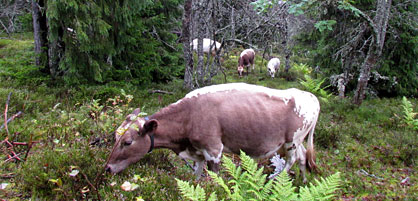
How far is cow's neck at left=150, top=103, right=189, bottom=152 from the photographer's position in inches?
177

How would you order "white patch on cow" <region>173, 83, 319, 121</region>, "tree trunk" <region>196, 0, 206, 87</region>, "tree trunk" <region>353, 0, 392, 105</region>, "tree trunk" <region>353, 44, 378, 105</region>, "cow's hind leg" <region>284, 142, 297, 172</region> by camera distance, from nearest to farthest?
"white patch on cow" <region>173, 83, 319, 121</region> → "cow's hind leg" <region>284, 142, 297, 172</region> → "tree trunk" <region>196, 0, 206, 87</region> → "tree trunk" <region>353, 0, 392, 105</region> → "tree trunk" <region>353, 44, 378, 105</region>

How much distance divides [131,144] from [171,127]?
69 centimetres

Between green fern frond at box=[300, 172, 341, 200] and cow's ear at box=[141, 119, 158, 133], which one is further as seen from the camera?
cow's ear at box=[141, 119, 158, 133]

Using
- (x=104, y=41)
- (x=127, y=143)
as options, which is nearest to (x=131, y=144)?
(x=127, y=143)

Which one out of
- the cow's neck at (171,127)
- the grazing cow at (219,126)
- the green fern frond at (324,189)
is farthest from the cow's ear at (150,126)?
the green fern frond at (324,189)

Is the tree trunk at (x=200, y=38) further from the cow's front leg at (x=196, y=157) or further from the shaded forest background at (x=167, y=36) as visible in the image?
the cow's front leg at (x=196, y=157)

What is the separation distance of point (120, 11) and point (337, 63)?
10835 millimetres

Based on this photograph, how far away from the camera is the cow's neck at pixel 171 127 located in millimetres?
4500

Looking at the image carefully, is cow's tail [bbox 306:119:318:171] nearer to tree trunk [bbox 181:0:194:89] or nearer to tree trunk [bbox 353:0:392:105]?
tree trunk [bbox 181:0:194:89]

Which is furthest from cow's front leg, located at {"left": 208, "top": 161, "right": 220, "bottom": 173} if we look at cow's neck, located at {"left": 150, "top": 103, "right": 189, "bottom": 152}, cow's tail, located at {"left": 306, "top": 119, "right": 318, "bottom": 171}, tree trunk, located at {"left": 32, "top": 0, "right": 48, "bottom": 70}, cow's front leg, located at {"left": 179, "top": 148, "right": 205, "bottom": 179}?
tree trunk, located at {"left": 32, "top": 0, "right": 48, "bottom": 70}

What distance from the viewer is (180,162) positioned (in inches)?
227

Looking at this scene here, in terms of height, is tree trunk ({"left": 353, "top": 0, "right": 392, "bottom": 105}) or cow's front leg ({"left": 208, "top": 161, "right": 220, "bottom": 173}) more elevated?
tree trunk ({"left": 353, "top": 0, "right": 392, "bottom": 105})

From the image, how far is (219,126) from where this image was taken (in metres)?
4.61

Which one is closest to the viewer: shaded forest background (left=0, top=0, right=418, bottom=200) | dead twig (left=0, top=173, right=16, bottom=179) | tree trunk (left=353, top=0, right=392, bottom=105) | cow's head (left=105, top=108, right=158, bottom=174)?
dead twig (left=0, top=173, right=16, bottom=179)
